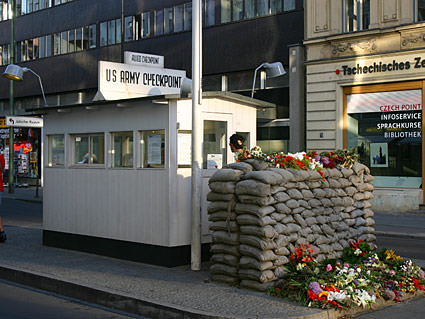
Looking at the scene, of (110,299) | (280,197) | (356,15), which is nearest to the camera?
(110,299)

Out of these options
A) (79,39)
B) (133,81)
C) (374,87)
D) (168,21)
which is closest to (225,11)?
(168,21)

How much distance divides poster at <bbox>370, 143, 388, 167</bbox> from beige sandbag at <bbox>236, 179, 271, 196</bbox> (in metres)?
15.8

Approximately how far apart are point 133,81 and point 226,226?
4423 millimetres

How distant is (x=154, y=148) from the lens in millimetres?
9336

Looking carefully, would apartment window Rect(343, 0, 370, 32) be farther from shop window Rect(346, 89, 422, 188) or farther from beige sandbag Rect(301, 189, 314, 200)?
beige sandbag Rect(301, 189, 314, 200)

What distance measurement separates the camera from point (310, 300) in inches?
266

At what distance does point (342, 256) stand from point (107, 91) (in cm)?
513

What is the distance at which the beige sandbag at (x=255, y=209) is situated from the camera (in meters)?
7.32

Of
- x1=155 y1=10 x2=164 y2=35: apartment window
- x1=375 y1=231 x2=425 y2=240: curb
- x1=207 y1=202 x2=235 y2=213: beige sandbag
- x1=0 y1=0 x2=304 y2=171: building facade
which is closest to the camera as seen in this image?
x1=207 y1=202 x2=235 y2=213: beige sandbag

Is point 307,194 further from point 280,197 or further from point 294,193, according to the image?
point 280,197

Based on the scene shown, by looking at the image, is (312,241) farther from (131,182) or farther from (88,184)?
(88,184)

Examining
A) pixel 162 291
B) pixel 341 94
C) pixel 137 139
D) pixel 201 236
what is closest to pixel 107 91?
pixel 137 139

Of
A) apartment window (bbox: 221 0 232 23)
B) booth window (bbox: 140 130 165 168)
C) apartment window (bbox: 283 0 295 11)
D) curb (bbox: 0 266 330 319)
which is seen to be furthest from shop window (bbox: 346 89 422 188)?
curb (bbox: 0 266 330 319)

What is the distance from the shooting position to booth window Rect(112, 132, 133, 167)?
32.3ft
